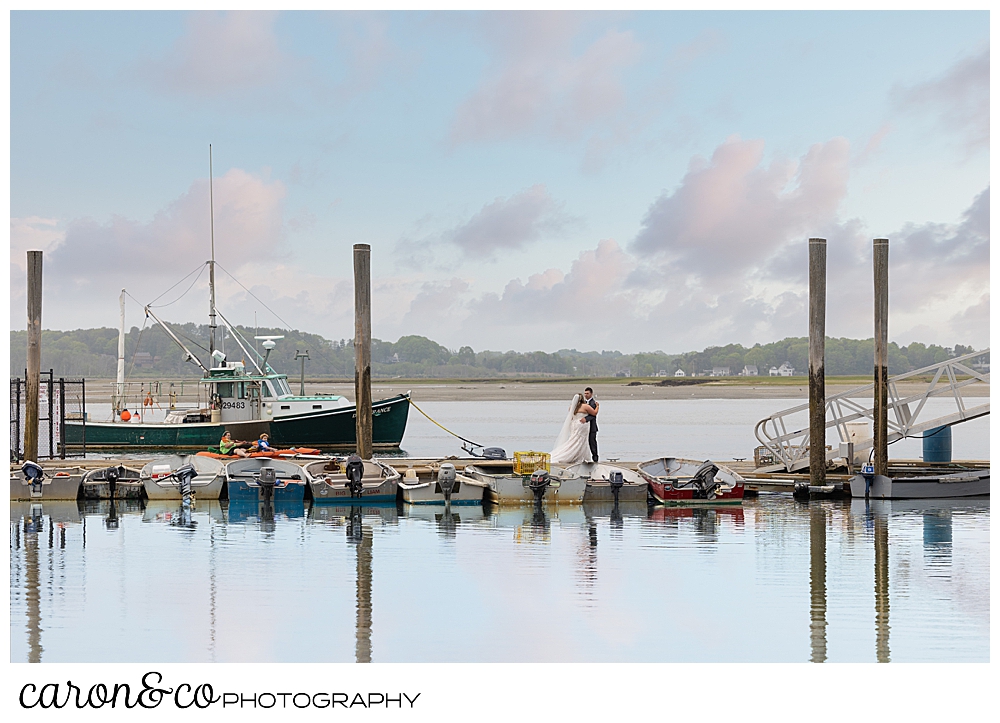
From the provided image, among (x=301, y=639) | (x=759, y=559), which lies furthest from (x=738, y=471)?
(x=301, y=639)

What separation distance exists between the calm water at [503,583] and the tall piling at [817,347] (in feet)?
3.36

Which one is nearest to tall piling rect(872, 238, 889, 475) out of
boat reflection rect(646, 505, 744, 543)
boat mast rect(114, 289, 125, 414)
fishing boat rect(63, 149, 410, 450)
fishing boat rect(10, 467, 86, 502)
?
boat reflection rect(646, 505, 744, 543)

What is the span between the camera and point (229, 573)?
15094 millimetres

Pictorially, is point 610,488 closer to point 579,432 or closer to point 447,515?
point 579,432

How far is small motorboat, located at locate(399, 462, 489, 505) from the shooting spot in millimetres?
22344

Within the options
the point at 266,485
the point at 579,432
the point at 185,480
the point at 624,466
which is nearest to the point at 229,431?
the point at 185,480

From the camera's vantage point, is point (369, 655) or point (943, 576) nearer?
point (369, 655)

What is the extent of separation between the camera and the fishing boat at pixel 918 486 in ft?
75.0

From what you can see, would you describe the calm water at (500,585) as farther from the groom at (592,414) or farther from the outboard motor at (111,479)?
the groom at (592,414)

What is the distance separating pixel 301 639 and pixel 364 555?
5313 millimetres

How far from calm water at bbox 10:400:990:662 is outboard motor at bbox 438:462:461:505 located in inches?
22.9

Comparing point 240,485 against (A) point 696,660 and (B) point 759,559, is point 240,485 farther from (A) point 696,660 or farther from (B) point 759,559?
(A) point 696,660

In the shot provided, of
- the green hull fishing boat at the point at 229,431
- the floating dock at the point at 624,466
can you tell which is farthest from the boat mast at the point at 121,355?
the floating dock at the point at 624,466

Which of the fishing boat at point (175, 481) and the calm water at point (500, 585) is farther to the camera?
the fishing boat at point (175, 481)
